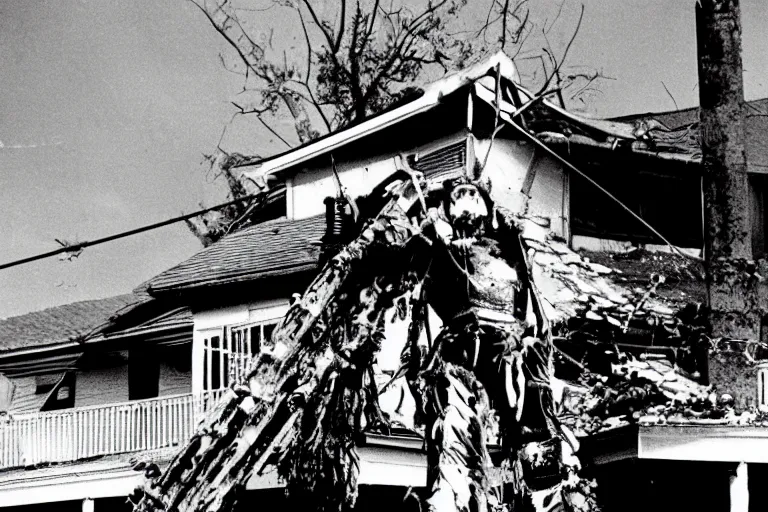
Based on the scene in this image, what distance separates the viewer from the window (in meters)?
20.7

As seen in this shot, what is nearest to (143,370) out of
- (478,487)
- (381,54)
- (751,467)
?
(381,54)

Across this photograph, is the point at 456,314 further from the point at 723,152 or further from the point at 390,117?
the point at 390,117

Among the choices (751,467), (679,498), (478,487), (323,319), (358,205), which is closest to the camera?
(478,487)

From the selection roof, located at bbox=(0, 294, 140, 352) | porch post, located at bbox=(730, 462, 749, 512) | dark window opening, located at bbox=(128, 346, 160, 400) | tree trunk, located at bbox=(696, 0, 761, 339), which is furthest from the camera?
roof, located at bbox=(0, 294, 140, 352)

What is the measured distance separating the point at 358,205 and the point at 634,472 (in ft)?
34.6

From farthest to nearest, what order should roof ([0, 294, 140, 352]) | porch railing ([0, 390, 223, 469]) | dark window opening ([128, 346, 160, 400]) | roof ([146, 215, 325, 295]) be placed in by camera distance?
roof ([0, 294, 140, 352]) < dark window opening ([128, 346, 160, 400]) < porch railing ([0, 390, 223, 469]) < roof ([146, 215, 325, 295])

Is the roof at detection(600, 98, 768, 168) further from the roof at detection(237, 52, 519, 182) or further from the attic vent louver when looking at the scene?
the attic vent louver

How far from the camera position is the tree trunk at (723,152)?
54.1 feet

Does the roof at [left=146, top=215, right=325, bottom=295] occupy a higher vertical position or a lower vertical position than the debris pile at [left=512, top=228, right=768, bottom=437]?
higher

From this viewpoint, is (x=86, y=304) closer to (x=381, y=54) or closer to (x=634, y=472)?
(x=381, y=54)

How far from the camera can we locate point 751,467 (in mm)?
15734

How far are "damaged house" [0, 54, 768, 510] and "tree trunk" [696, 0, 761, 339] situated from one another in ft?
4.23

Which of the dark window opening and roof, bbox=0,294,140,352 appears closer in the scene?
the dark window opening

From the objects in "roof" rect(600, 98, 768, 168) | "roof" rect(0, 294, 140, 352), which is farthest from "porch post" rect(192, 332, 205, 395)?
"roof" rect(600, 98, 768, 168)
